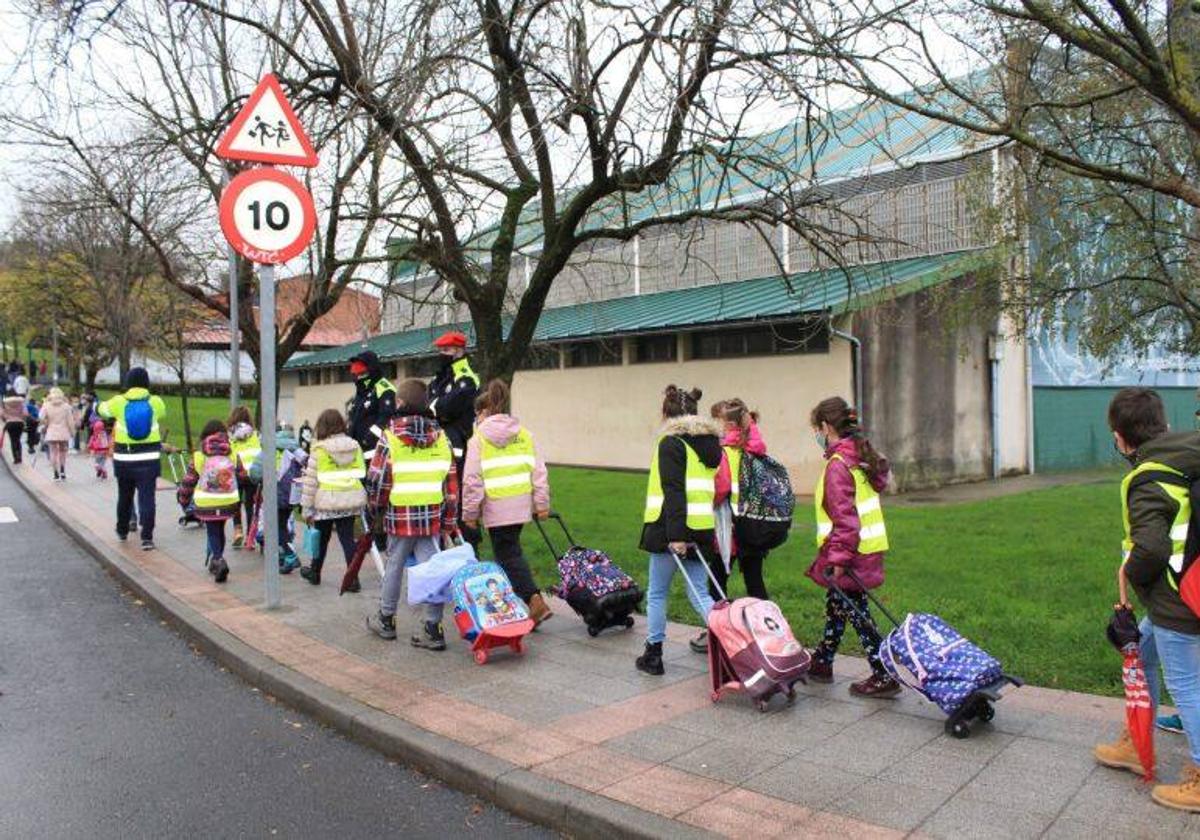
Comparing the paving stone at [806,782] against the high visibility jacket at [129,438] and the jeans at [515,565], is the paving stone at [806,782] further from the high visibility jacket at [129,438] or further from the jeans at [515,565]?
the high visibility jacket at [129,438]

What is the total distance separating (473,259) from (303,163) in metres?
4.21

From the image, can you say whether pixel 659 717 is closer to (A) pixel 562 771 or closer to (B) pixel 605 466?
(A) pixel 562 771

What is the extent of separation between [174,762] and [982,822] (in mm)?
3789

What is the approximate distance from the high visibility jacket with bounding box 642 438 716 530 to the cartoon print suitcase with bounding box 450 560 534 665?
1.17m

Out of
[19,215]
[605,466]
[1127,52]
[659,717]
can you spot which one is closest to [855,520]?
[659,717]

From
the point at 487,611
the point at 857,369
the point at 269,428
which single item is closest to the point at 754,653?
the point at 487,611

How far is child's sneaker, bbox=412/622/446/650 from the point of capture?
6305 mm

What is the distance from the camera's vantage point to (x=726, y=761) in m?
4.34

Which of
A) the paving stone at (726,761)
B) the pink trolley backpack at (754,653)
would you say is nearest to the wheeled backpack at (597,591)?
the pink trolley backpack at (754,653)

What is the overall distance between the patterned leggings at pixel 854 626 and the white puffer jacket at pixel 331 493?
4.37 meters

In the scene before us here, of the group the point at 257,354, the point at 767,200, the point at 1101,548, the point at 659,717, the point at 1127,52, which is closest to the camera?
the point at 659,717

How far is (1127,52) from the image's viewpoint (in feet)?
19.1

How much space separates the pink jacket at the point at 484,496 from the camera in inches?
252

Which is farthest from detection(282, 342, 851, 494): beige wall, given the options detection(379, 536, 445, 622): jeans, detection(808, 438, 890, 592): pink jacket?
detection(808, 438, 890, 592): pink jacket
